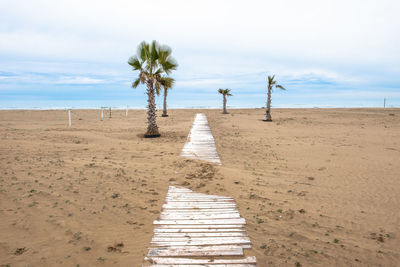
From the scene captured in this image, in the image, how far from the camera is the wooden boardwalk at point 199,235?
165 inches

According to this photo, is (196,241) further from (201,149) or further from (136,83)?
(136,83)

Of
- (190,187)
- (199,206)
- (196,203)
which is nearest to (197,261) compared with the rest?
(199,206)

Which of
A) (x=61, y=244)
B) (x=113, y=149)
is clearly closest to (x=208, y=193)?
(x=61, y=244)

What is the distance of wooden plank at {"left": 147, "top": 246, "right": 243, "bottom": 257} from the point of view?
4324 millimetres

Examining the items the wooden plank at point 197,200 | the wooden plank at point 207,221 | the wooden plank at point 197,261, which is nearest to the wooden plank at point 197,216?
the wooden plank at point 207,221

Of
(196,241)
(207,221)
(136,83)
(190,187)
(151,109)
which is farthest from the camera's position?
(151,109)

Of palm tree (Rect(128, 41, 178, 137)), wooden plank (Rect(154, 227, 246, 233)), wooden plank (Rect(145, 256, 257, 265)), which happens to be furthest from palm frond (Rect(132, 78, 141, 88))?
wooden plank (Rect(145, 256, 257, 265))

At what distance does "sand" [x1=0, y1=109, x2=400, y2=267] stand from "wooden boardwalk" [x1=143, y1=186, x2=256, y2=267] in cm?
25

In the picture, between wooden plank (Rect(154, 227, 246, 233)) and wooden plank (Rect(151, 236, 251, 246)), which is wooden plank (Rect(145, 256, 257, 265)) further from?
wooden plank (Rect(154, 227, 246, 233))

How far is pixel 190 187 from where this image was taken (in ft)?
→ 25.0

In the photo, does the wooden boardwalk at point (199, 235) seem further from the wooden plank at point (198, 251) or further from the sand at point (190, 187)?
the sand at point (190, 187)

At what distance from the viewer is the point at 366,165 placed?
34.2 feet

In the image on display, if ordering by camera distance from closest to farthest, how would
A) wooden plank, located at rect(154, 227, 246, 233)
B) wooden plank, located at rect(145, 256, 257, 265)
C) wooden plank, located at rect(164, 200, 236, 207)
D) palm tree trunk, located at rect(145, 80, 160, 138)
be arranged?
wooden plank, located at rect(145, 256, 257, 265), wooden plank, located at rect(154, 227, 246, 233), wooden plank, located at rect(164, 200, 236, 207), palm tree trunk, located at rect(145, 80, 160, 138)

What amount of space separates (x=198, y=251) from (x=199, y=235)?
52 centimetres
